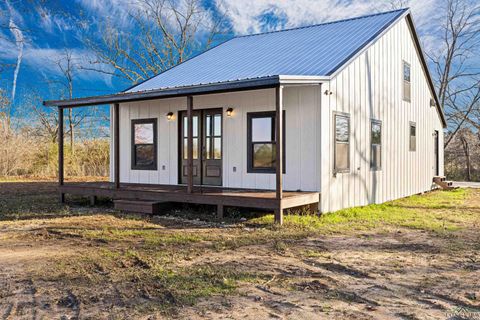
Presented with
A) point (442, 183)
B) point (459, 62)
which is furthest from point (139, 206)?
point (459, 62)

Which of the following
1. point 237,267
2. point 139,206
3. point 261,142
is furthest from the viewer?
point 261,142

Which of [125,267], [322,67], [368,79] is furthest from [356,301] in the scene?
[368,79]

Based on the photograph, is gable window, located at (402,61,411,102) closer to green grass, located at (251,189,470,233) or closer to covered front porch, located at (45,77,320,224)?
green grass, located at (251,189,470,233)

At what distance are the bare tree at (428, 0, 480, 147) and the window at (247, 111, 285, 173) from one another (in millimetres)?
17098

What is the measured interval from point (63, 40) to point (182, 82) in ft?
55.0

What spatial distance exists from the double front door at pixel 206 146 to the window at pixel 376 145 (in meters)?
3.65

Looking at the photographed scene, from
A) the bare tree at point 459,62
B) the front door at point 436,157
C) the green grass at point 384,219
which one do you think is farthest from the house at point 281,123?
the bare tree at point 459,62

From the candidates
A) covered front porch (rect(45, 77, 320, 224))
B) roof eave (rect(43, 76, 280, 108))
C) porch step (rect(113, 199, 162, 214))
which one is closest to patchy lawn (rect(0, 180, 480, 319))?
porch step (rect(113, 199, 162, 214))

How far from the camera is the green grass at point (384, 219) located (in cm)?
740

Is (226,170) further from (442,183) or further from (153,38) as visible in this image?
(153,38)

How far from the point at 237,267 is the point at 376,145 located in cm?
695

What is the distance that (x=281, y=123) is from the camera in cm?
735

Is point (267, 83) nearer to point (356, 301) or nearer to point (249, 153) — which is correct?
point (249, 153)

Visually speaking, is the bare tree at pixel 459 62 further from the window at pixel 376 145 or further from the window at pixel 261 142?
the window at pixel 261 142
